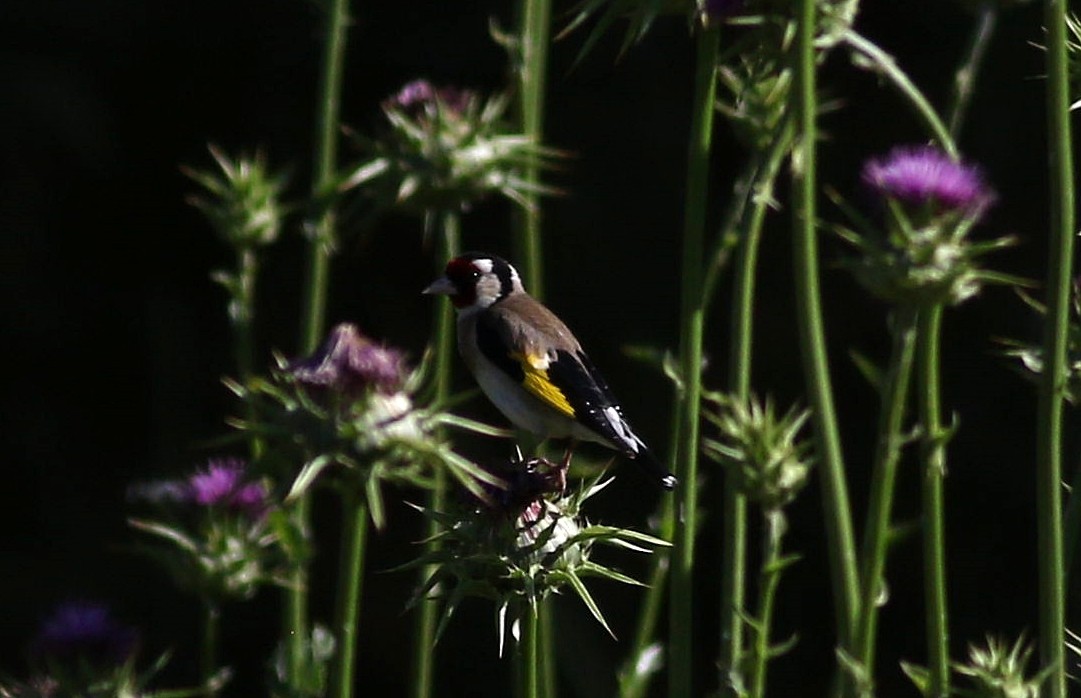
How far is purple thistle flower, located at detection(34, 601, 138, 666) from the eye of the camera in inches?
109

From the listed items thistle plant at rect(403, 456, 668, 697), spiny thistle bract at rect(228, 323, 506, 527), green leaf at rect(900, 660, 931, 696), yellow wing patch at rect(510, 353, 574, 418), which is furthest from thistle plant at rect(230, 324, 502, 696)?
yellow wing patch at rect(510, 353, 574, 418)

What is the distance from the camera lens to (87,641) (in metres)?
2.78

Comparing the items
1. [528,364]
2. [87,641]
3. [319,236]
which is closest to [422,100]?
[319,236]

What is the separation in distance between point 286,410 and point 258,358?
3.56 m

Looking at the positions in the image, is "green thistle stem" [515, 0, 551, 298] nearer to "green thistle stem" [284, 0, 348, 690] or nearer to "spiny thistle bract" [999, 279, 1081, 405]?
"green thistle stem" [284, 0, 348, 690]

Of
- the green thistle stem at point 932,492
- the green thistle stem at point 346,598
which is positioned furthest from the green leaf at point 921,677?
the green thistle stem at point 346,598

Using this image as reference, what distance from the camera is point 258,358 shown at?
18.8 feet

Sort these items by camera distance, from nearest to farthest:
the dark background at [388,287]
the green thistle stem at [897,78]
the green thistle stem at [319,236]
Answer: the green thistle stem at [897,78] → the green thistle stem at [319,236] → the dark background at [388,287]

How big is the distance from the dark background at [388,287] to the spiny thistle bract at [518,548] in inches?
92.1

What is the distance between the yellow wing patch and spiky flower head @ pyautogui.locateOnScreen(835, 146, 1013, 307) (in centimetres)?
87

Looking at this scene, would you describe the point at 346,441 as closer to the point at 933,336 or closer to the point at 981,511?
the point at 933,336

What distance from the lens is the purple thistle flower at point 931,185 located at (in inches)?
88.5

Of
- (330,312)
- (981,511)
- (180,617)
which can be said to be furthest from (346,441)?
(180,617)

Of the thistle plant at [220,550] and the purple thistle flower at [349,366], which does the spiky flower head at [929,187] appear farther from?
the thistle plant at [220,550]
